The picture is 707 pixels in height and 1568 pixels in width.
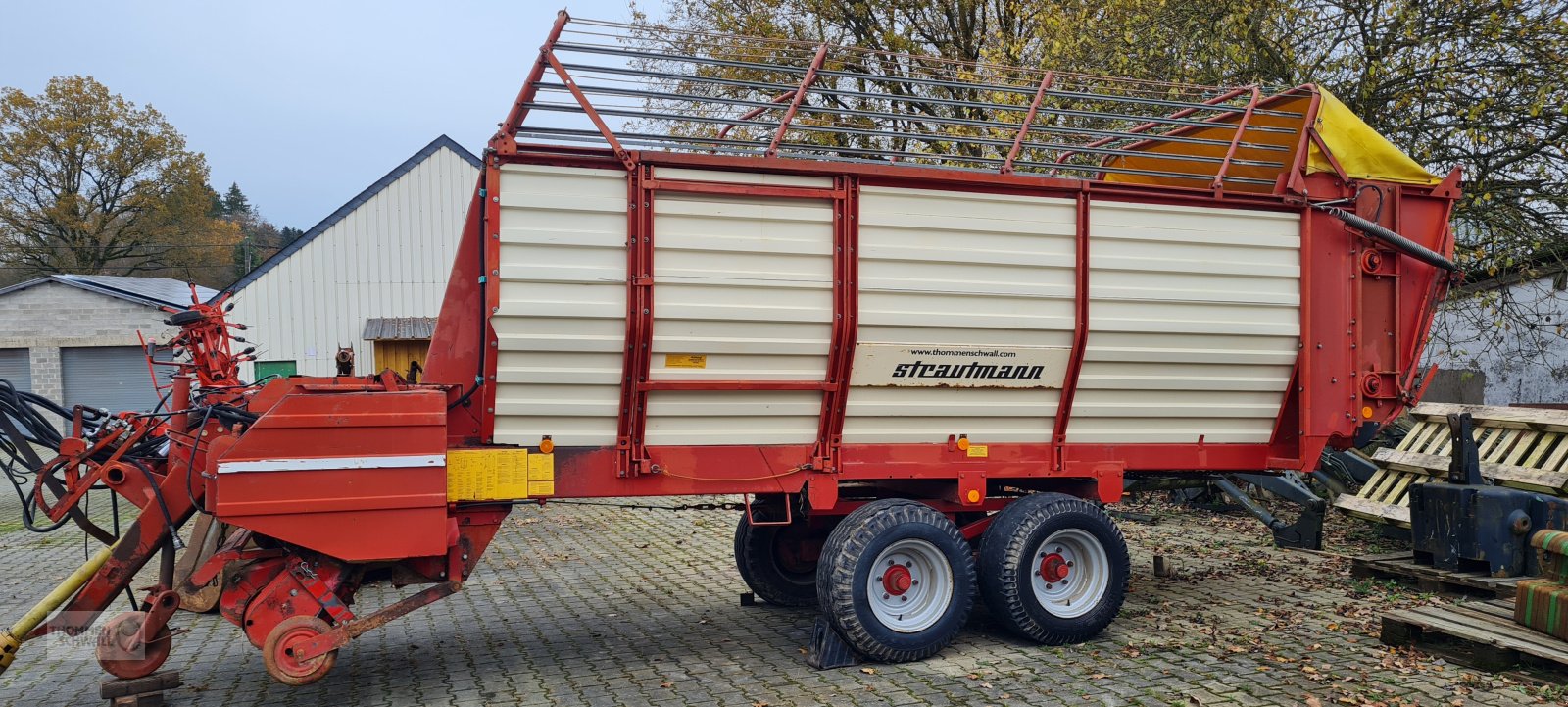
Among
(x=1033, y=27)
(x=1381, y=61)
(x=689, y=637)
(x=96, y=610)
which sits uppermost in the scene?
(x=1033, y=27)

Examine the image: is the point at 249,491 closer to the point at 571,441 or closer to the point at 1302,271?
the point at 571,441

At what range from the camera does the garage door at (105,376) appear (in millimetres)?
27031

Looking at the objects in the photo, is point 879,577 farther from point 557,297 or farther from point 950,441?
point 557,297

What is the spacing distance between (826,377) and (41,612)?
13.7 feet

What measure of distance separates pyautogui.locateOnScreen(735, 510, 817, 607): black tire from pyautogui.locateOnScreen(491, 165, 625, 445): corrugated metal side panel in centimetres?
216

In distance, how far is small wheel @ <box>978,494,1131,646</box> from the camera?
6.40 meters

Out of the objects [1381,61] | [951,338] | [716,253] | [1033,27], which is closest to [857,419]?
[951,338]

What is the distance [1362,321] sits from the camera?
7.05 m

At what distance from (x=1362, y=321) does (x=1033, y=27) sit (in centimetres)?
1060

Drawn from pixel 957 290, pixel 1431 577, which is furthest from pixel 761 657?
pixel 1431 577

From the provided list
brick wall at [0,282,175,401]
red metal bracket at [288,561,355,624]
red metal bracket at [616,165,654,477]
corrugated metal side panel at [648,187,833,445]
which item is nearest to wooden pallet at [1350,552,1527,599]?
corrugated metal side panel at [648,187,833,445]

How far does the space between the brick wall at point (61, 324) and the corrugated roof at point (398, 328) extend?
9.46 metres

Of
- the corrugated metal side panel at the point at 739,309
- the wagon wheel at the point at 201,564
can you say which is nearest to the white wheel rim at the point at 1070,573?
the corrugated metal side panel at the point at 739,309

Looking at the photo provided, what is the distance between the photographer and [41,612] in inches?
212
